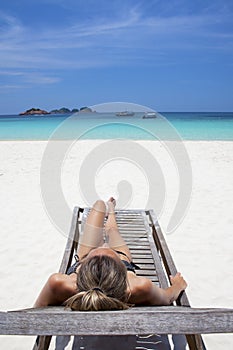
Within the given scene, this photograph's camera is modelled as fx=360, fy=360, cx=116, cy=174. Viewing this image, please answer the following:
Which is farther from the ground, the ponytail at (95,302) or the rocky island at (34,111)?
the rocky island at (34,111)

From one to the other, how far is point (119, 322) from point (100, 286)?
38cm

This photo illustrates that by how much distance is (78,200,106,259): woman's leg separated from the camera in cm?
313

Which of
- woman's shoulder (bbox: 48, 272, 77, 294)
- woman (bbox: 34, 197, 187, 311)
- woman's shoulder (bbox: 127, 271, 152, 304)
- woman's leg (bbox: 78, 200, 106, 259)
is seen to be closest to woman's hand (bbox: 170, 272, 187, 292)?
woman (bbox: 34, 197, 187, 311)

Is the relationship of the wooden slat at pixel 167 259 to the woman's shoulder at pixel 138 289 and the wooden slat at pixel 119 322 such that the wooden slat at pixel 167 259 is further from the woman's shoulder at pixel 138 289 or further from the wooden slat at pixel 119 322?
the wooden slat at pixel 119 322

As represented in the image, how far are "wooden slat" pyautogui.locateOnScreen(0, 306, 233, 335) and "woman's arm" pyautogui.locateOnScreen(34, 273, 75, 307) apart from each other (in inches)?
24.1

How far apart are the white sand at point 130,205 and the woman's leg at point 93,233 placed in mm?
623

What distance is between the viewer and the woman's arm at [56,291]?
1989mm

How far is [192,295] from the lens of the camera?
3189 mm

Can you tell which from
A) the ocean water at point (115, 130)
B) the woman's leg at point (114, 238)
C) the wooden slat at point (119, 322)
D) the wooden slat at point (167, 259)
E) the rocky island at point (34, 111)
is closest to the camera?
the wooden slat at point (119, 322)

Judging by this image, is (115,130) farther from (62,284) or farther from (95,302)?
(95,302)

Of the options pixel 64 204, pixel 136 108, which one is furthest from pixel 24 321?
pixel 64 204

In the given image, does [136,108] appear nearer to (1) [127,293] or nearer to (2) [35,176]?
(1) [127,293]

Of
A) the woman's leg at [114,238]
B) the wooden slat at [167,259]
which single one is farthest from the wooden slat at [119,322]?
the woman's leg at [114,238]

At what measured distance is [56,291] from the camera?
2010 millimetres
